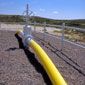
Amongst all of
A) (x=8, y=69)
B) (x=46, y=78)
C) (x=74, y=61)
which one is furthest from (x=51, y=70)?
(x=74, y=61)

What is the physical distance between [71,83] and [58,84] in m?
1.14

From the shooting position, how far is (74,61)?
8.57 metres

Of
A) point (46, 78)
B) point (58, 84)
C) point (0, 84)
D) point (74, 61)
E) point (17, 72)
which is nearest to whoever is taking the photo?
point (58, 84)

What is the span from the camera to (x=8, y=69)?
22.6 feet

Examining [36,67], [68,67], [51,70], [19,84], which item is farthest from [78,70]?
[19,84]

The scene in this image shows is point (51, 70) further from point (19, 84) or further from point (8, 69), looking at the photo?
point (8, 69)

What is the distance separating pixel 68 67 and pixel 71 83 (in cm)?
167

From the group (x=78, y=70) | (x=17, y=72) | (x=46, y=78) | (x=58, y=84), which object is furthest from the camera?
(x=78, y=70)

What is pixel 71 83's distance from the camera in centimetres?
590

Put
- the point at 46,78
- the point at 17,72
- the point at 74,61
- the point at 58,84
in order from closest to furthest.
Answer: the point at 58,84
the point at 46,78
the point at 17,72
the point at 74,61

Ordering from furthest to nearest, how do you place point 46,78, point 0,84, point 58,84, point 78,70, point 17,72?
point 78,70, point 17,72, point 46,78, point 0,84, point 58,84

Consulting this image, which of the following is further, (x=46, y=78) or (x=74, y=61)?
(x=74, y=61)

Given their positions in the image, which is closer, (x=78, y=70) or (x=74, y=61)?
(x=78, y=70)

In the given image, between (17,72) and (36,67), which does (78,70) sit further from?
(17,72)
